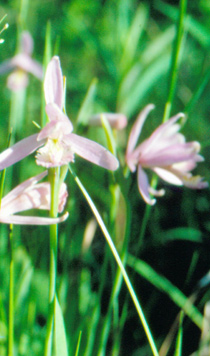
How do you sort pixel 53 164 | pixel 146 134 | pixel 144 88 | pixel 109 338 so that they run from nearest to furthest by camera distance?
pixel 53 164
pixel 109 338
pixel 144 88
pixel 146 134

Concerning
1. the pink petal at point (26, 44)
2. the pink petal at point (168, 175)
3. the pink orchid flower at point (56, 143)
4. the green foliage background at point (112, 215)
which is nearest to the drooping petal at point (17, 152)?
the pink orchid flower at point (56, 143)

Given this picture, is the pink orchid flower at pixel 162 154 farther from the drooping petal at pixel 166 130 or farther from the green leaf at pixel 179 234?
the green leaf at pixel 179 234

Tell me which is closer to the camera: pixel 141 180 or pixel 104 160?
pixel 104 160

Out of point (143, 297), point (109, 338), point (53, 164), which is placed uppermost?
point (53, 164)

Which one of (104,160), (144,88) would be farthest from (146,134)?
(104,160)

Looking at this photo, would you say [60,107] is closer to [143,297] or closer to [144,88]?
[143,297]

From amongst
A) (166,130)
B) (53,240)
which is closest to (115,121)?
(166,130)
